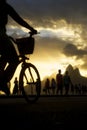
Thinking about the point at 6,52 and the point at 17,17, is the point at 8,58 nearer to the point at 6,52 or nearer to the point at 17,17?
the point at 6,52

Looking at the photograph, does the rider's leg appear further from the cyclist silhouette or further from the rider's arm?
the rider's arm

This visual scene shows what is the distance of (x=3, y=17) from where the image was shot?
9.78m

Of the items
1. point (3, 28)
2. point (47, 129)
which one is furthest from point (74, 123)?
point (3, 28)

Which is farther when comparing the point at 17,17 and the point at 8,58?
the point at 17,17

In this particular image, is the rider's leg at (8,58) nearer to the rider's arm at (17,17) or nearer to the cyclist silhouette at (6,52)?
the cyclist silhouette at (6,52)

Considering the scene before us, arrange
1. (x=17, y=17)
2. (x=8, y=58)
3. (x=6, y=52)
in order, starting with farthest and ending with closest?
(x=17, y=17)
(x=8, y=58)
(x=6, y=52)

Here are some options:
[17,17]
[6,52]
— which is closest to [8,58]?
[6,52]

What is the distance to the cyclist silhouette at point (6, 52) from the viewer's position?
964cm

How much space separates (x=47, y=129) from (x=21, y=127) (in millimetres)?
308

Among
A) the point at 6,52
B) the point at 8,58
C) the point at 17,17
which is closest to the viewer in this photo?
the point at 6,52

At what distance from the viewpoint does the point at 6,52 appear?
32.3ft

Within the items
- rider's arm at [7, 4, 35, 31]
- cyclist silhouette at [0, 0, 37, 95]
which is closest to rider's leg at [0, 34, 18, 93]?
cyclist silhouette at [0, 0, 37, 95]

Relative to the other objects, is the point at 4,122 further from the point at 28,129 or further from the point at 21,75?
the point at 21,75

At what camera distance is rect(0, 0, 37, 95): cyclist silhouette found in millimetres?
9641
